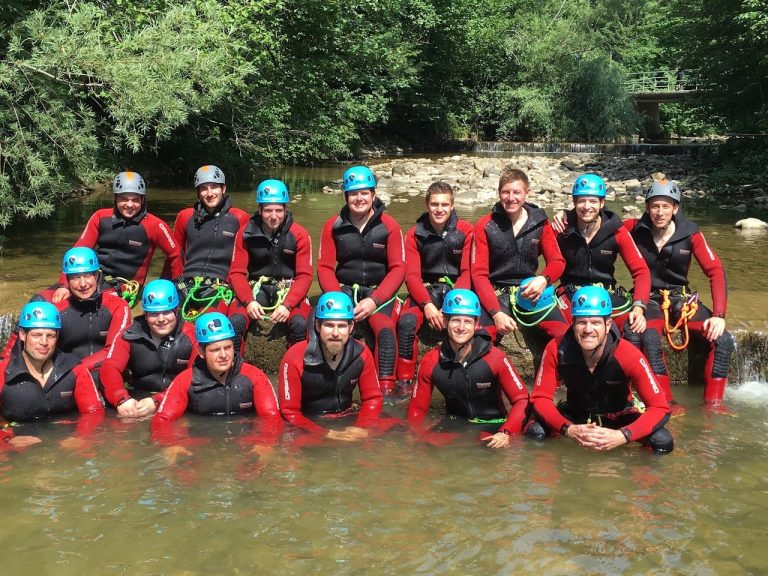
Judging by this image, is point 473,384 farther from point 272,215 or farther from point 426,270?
point 272,215

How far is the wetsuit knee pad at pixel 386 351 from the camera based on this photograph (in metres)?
7.73

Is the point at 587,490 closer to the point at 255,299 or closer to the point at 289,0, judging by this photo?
the point at 255,299

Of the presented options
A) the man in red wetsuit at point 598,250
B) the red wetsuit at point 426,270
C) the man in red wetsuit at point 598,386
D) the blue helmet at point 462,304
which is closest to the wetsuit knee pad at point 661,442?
the man in red wetsuit at point 598,386

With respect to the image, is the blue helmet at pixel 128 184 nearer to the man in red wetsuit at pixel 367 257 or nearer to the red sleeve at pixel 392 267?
the man in red wetsuit at pixel 367 257

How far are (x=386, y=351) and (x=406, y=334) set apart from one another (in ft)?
0.93

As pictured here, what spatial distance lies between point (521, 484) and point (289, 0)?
17.5 m

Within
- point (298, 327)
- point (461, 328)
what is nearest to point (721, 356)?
point (461, 328)

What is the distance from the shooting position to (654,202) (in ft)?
25.5

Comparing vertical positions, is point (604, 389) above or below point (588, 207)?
below

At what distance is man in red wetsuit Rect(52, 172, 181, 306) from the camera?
8.73 m

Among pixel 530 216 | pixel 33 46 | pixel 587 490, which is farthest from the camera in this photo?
pixel 33 46

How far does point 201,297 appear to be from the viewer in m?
8.18

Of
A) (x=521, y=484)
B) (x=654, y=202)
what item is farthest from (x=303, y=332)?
(x=654, y=202)

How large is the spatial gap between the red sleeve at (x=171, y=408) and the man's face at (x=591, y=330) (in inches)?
130
